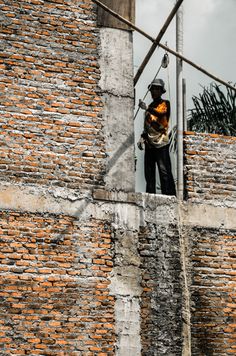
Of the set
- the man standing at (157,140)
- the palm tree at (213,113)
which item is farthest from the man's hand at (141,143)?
the palm tree at (213,113)

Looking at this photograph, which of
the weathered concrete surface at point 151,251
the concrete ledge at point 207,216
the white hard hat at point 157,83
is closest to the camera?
the weathered concrete surface at point 151,251

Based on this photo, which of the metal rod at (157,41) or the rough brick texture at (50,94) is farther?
the rough brick texture at (50,94)

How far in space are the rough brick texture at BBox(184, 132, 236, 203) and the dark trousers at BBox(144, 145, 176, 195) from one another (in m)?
0.27

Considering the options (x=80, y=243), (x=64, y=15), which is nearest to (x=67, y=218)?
(x=80, y=243)

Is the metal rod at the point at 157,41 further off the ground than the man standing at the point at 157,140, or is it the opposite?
the metal rod at the point at 157,41

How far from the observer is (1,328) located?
10.2 meters

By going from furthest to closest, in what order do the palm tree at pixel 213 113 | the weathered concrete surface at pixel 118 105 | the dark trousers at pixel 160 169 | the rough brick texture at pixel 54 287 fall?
the palm tree at pixel 213 113 → the dark trousers at pixel 160 169 → the weathered concrete surface at pixel 118 105 → the rough brick texture at pixel 54 287

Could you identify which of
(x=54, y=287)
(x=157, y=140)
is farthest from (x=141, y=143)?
(x=54, y=287)

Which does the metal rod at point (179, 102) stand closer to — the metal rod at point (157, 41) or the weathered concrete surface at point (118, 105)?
the metal rod at point (157, 41)

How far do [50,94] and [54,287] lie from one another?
250cm

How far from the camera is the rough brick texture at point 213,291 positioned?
1112 cm

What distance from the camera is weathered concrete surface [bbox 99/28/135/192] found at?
37.3ft

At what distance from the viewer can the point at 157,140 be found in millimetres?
11961

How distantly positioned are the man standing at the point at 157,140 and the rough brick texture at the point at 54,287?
1.44 metres
